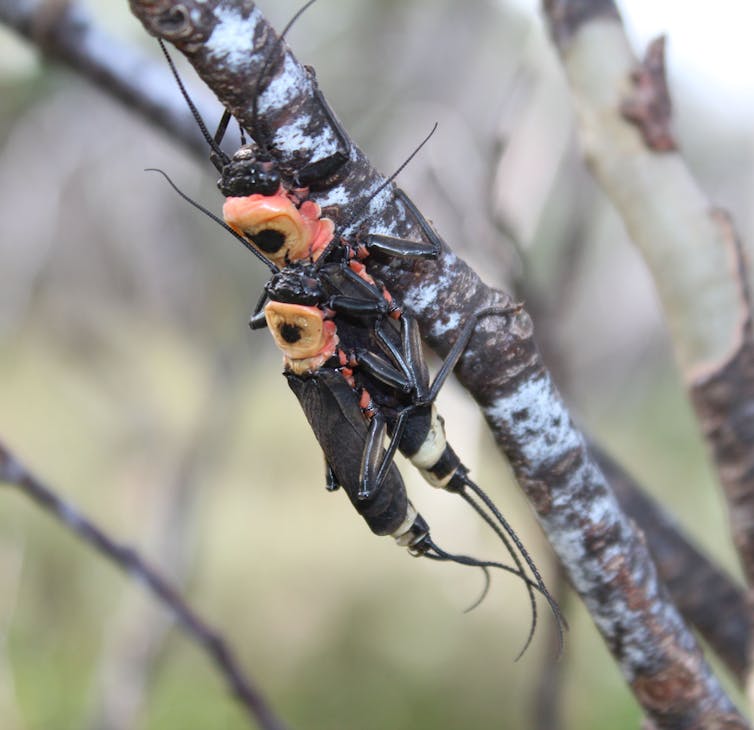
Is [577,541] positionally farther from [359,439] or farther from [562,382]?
[562,382]

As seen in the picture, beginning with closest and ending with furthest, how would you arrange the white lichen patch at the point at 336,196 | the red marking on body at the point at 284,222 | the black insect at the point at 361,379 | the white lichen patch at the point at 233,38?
the white lichen patch at the point at 233,38 < the white lichen patch at the point at 336,196 < the red marking on body at the point at 284,222 < the black insect at the point at 361,379

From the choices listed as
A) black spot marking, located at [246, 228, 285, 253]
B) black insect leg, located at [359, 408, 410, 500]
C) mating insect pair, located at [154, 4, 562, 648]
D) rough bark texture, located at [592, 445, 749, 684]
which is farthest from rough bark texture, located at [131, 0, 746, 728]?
rough bark texture, located at [592, 445, 749, 684]

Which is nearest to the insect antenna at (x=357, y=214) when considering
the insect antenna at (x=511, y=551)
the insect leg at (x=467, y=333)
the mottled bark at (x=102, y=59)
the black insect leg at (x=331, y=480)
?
the insect leg at (x=467, y=333)

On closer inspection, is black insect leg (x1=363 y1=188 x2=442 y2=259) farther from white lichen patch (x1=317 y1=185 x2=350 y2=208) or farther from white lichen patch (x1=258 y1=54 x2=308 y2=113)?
white lichen patch (x1=258 y1=54 x2=308 y2=113)

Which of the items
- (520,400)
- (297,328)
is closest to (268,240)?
(297,328)

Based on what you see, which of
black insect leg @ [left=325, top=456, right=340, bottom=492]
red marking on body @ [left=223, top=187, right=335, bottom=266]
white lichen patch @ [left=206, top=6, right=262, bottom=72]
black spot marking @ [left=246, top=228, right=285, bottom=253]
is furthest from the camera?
black insect leg @ [left=325, top=456, right=340, bottom=492]

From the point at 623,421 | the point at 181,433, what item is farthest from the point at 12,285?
the point at 623,421

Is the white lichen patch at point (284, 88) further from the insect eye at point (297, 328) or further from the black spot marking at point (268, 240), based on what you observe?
the insect eye at point (297, 328)
